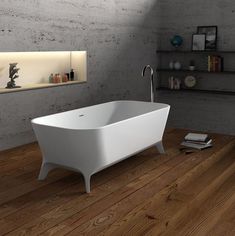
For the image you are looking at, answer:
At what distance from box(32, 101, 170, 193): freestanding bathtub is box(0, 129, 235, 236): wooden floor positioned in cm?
20

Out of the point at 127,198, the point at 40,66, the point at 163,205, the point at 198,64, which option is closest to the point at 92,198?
the point at 127,198

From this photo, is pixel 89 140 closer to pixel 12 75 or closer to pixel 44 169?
pixel 44 169

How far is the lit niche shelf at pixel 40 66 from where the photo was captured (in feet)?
15.2

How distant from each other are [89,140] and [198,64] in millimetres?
3677

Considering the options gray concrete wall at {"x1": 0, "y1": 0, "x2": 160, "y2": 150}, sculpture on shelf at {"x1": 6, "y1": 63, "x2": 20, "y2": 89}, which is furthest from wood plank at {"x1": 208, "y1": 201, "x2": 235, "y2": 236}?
sculpture on shelf at {"x1": 6, "y1": 63, "x2": 20, "y2": 89}

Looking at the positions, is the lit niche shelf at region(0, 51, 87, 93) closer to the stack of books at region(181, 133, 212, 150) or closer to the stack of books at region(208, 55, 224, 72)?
the stack of books at region(181, 133, 212, 150)

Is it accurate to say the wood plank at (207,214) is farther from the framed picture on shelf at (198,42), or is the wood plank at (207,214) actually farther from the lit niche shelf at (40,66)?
the framed picture on shelf at (198,42)

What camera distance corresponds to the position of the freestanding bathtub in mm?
3311

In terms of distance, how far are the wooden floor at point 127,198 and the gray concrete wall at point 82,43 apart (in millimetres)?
615

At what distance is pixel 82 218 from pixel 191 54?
431 cm

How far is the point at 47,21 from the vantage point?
477 cm

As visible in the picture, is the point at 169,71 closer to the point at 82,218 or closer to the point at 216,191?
the point at 216,191

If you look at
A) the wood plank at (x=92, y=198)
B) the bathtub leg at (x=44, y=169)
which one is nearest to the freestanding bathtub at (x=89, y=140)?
the bathtub leg at (x=44, y=169)

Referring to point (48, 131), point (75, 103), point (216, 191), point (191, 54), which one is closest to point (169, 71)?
point (191, 54)
